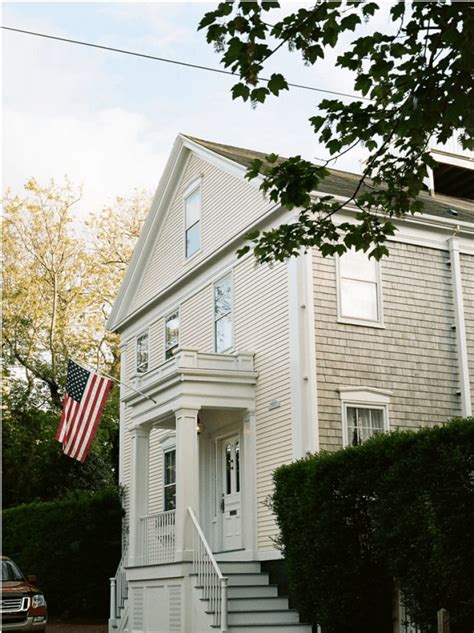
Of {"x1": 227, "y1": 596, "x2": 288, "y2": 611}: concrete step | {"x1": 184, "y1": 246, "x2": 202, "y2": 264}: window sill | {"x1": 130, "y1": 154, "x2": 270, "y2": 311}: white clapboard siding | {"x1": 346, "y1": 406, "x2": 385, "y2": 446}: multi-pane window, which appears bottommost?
{"x1": 227, "y1": 596, "x2": 288, "y2": 611}: concrete step

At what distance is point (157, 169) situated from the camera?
39875 millimetres

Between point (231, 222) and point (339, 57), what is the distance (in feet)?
34.0

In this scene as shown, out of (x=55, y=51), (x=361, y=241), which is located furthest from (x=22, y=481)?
(x=361, y=241)

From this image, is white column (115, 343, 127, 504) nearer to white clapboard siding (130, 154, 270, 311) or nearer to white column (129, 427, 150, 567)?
white clapboard siding (130, 154, 270, 311)

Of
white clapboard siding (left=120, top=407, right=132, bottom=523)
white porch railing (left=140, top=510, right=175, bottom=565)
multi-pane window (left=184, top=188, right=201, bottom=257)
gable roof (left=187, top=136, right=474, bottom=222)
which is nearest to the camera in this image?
white porch railing (left=140, top=510, right=175, bottom=565)

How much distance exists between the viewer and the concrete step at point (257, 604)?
15.0m

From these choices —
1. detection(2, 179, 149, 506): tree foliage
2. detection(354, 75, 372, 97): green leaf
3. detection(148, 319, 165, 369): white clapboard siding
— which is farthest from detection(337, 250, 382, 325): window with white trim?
detection(2, 179, 149, 506): tree foliage

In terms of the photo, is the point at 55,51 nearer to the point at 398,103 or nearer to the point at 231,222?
the point at 231,222

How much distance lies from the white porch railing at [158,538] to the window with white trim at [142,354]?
245 inches

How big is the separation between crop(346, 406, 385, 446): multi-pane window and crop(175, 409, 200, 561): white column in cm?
286

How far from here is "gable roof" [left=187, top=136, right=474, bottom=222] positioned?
18.7m

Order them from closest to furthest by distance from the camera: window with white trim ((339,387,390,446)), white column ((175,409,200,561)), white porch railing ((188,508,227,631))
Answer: white porch railing ((188,508,227,631))
white column ((175,409,200,561))
window with white trim ((339,387,390,446))

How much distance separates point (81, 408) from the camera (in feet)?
60.5

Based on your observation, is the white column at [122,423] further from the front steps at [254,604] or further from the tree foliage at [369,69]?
the tree foliage at [369,69]
